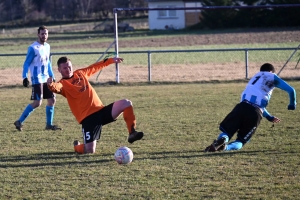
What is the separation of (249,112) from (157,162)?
1475 mm

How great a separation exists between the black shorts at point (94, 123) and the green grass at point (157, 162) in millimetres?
282

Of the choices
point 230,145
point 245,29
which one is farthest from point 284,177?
point 245,29

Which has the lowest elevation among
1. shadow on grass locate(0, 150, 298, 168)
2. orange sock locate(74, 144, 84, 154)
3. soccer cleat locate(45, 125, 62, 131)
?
soccer cleat locate(45, 125, 62, 131)

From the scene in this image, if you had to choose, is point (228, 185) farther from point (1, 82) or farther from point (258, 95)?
point (1, 82)

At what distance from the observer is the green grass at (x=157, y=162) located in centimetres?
580

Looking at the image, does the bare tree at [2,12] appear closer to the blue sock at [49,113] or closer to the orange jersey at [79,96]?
the blue sock at [49,113]

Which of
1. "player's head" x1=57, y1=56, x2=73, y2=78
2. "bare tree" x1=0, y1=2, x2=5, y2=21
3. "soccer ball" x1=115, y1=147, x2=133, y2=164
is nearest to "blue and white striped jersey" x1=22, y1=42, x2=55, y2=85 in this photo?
"player's head" x1=57, y1=56, x2=73, y2=78

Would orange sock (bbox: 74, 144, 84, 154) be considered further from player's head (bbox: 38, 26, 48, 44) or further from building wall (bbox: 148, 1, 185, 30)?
building wall (bbox: 148, 1, 185, 30)

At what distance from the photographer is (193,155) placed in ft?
24.5

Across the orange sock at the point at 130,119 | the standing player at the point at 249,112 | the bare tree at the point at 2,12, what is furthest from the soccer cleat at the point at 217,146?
the bare tree at the point at 2,12

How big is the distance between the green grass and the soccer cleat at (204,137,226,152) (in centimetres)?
9

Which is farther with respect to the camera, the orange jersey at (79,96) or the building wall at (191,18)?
the building wall at (191,18)

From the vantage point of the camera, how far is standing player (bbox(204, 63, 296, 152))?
294 inches

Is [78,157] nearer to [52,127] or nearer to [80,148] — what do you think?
[80,148]
